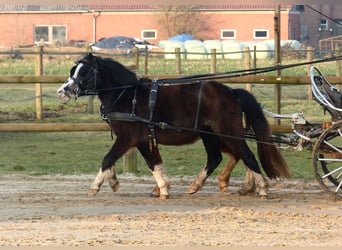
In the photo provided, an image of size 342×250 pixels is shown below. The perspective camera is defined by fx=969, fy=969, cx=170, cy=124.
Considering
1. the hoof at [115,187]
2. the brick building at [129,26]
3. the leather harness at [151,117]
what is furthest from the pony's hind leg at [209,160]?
the brick building at [129,26]

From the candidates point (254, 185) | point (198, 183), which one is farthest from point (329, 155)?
Answer: point (198, 183)

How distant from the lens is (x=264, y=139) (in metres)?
11.7

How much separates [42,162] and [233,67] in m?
19.3

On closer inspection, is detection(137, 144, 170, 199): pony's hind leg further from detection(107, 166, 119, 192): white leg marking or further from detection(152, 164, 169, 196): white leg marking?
detection(107, 166, 119, 192): white leg marking

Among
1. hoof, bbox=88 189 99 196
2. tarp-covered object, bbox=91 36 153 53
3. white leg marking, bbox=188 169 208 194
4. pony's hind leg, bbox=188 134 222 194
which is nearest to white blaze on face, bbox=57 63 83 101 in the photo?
hoof, bbox=88 189 99 196

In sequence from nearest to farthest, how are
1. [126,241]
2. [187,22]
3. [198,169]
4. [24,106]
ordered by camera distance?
[126,241], [198,169], [24,106], [187,22]

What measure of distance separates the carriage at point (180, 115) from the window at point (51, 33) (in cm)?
3279

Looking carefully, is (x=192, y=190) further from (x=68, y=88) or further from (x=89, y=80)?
(x=68, y=88)

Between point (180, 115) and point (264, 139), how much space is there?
41.7 inches

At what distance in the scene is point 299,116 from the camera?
11.8 m

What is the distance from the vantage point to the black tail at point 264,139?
1170cm

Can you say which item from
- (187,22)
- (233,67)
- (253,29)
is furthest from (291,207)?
(187,22)

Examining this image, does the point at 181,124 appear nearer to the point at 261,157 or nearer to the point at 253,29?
the point at 261,157

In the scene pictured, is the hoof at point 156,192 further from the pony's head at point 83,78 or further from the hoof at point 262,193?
the pony's head at point 83,78
